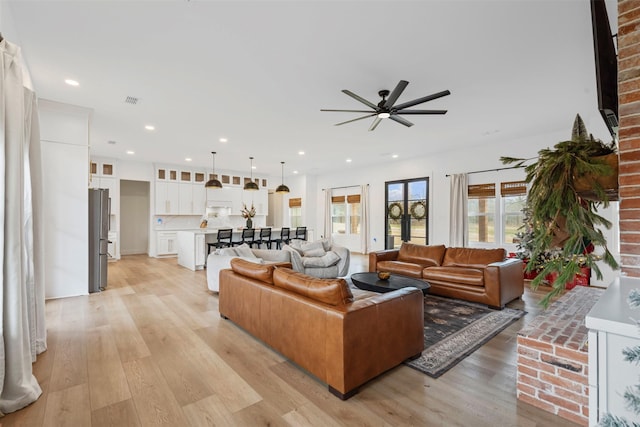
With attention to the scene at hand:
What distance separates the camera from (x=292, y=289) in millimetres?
2471

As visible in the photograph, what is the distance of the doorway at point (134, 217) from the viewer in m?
9.39

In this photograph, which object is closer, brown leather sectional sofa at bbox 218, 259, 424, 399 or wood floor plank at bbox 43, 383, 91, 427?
wood floor plank at bbox 43, 383, 91, 427

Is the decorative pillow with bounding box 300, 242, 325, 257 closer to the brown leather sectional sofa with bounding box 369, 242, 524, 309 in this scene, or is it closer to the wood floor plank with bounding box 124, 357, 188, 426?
the brown leather sectional sofa with bounding box 369, 242, 524, 309

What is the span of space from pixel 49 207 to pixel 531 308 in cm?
713

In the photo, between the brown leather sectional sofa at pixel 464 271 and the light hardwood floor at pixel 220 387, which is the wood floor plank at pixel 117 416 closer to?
the light hardwood floor at pixel 220 387

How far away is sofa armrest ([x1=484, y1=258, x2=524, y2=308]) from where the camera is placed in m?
3.80

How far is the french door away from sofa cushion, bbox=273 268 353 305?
634 cm

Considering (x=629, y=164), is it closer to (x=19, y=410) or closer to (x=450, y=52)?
(x=450, y=52)

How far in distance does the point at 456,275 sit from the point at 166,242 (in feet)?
27.1

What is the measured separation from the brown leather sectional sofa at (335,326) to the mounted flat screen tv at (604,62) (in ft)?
5.83

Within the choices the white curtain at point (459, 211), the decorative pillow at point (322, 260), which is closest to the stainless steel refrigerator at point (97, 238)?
the decorative pillow at point (322, 260)

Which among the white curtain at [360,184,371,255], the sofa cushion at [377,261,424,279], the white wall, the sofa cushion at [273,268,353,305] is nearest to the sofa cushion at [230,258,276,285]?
the sofa cushion at [273,268,353,305]

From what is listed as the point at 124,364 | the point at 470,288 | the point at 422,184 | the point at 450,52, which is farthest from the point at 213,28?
the point at 422,184

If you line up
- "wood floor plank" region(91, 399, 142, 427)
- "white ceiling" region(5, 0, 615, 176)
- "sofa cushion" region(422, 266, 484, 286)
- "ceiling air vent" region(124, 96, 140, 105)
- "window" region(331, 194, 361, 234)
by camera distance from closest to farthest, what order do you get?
"wood floor plank" region(91, 399, 142, 427)
"white ceiling" region(5, 0, 615, 176)
"sofa cushion" region(422, 266, 484, 286)
"ceiling air vent" region(124, 96, 140, 105)
"window" region(331, 194, 361, 234)
